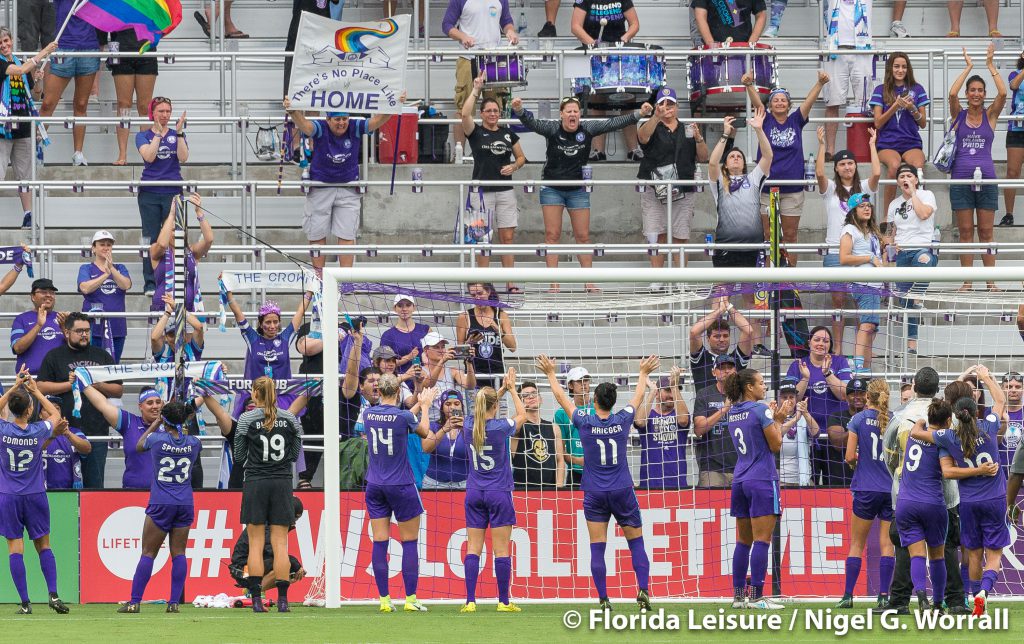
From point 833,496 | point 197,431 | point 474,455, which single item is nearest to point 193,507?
point 197,431

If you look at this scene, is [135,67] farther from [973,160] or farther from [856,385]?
[973,160]

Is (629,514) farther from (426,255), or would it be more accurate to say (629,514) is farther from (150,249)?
(150,249)

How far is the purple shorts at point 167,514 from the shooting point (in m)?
12.5

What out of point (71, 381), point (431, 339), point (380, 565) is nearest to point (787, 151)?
point (431, 339)

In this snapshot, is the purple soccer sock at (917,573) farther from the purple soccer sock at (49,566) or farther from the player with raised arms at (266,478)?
the purple soccer sock at (49,566)

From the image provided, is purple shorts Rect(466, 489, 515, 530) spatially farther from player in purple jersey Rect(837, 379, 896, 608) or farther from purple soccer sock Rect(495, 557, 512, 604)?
player in purple jersey Rect(837, 379, 896, 608)

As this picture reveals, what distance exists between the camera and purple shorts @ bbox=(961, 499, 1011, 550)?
11.2m

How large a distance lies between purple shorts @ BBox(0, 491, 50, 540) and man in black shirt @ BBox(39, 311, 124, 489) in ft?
4.75

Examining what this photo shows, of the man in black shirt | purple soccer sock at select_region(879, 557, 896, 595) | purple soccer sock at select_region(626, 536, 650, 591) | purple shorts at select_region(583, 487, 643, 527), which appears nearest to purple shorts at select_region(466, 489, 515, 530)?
purple shorts at select_region(583, 487, 643, 527)

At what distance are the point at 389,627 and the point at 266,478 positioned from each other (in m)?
2.05

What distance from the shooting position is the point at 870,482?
1202 centimetres

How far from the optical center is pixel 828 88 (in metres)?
17.5

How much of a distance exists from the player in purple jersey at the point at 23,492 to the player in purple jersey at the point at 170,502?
804 millimetres

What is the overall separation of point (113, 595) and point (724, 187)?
7305 mm
